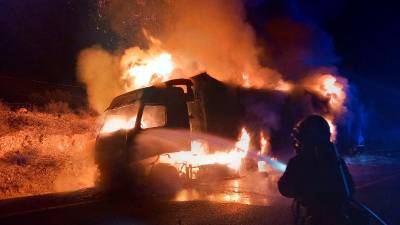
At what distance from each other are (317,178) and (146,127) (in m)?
7.23

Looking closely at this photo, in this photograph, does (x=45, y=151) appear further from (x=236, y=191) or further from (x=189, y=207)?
(x=189, y=207)

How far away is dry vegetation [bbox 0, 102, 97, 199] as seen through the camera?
518 inches

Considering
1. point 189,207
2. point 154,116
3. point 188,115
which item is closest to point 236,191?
point 189,207

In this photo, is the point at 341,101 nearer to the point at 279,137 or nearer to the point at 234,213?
the point at 279,137

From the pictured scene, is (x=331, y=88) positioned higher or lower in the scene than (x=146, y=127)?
higher

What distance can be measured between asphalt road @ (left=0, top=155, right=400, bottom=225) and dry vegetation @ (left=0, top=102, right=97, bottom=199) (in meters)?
3.45

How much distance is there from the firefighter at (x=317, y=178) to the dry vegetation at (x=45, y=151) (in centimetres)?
936

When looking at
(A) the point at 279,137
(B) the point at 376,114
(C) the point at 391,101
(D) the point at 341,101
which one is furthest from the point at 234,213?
(C) the point at 391,101

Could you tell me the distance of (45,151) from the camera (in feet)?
53.4

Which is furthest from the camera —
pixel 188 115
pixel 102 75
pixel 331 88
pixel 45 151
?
pixel 102 75

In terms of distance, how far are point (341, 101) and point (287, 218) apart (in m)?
15.1

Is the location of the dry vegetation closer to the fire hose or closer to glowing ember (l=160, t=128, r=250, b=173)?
glowing ember (l=160, t=128, r=250, b=173)

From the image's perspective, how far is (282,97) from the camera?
58.4ft

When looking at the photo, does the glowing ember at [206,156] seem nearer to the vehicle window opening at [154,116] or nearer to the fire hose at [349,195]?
the vehicle window opening at [154,116]
